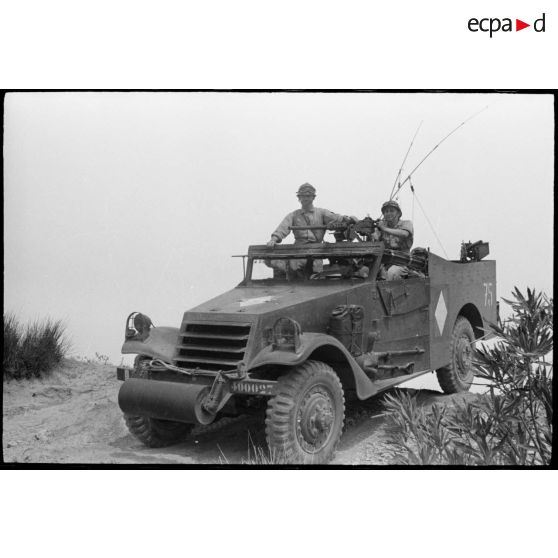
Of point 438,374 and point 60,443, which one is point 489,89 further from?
point 60,443

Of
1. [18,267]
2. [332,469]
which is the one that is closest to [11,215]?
[18,267]

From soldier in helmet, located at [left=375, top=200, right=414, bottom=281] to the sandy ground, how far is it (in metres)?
1.44

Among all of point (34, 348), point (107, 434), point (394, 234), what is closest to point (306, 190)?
point (394, 234)

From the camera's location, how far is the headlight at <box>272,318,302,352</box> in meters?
5.35

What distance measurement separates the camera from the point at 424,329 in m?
7.44

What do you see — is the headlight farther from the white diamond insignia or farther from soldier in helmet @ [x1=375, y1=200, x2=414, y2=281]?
the white diamond insignia

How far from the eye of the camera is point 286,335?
18.0ft

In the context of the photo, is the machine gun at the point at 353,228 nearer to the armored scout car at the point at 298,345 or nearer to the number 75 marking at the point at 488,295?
the armored scout car at the point at 298,345

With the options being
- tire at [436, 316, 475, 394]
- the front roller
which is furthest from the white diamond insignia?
the front roller

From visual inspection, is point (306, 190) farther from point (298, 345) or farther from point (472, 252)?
point (472, 252)

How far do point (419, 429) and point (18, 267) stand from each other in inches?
135

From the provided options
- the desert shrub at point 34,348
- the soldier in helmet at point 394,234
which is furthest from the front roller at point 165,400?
the soldier in helmet at point 394,234

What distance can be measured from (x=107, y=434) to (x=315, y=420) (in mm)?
2296

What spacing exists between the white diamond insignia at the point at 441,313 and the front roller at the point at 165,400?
130 inches
